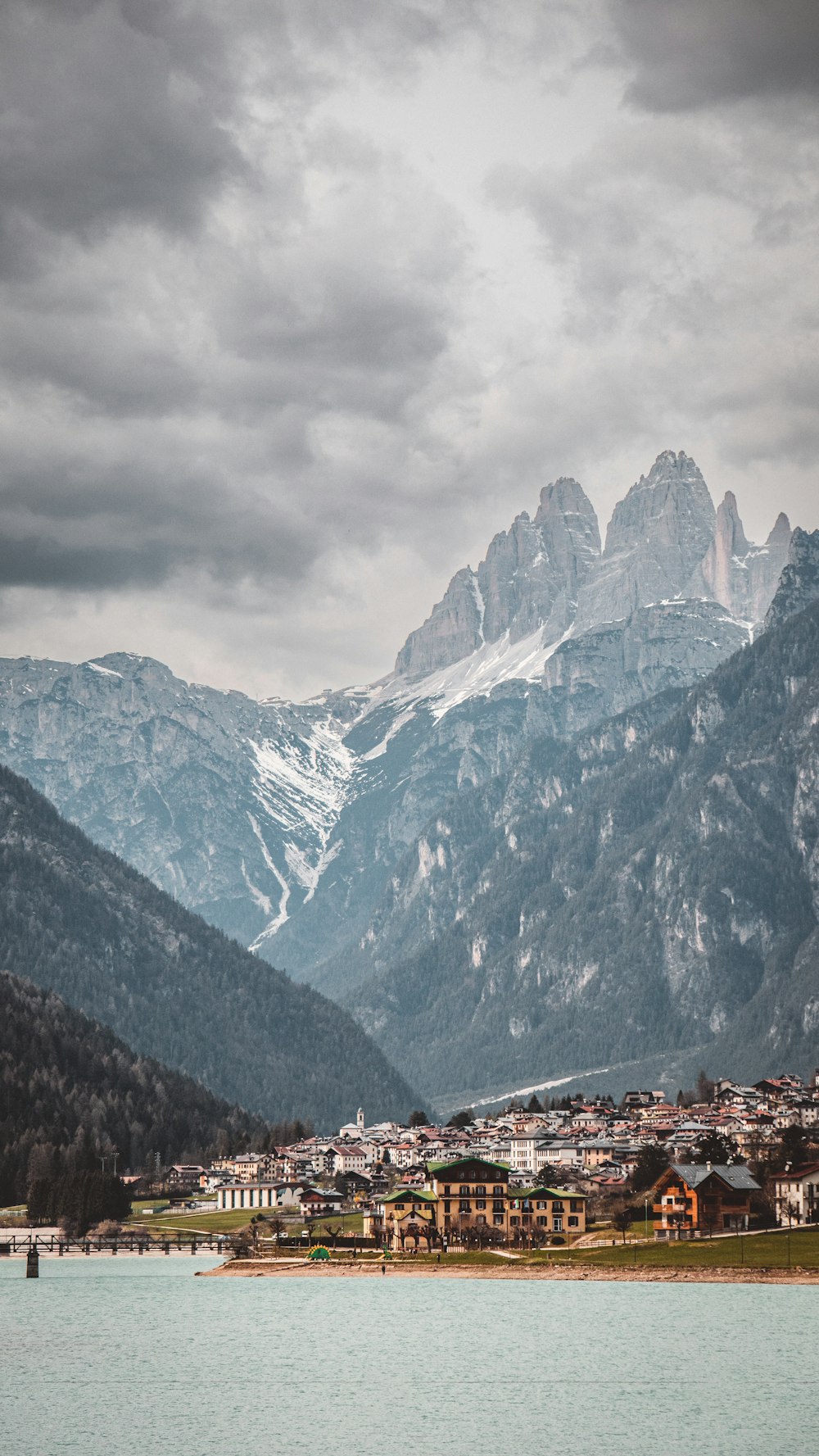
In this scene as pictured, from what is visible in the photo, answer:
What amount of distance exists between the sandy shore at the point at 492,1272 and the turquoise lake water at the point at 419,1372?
4.81ft

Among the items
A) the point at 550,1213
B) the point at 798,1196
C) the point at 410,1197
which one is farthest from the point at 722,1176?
the point at 410,1197

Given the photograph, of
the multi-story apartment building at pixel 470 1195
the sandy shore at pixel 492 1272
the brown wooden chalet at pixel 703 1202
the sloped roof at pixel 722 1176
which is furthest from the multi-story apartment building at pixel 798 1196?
the sandy shore at pixel 492 1272

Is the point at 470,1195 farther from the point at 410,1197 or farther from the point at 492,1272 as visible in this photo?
the point at 492,1272

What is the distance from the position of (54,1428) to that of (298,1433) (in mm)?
11282

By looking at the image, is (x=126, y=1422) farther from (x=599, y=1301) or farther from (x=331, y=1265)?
(x=331, y=1265)

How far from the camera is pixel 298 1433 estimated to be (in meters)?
98.0

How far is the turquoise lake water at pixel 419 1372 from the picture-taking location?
96750 mm

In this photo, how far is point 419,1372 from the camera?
384ft

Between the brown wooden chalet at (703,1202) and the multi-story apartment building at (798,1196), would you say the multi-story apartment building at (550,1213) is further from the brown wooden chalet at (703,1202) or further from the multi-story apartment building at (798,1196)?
the multi-story apartment building at (798,1196)

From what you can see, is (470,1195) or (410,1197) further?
(470,1195)

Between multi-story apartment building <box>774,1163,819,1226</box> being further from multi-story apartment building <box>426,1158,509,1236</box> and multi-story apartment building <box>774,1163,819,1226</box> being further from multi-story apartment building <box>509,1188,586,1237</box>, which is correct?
multi-story apartment building <box>426,1158,509,1236</box>

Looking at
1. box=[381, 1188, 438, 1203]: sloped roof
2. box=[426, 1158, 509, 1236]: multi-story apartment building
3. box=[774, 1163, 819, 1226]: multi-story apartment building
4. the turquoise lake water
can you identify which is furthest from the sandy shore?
box=[774, 1163, 819, 1226]: multi-story apartment building

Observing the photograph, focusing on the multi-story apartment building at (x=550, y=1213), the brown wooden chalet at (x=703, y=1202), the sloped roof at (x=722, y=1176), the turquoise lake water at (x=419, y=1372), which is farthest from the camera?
the multi-story apartment building at (x=550, y=1213)

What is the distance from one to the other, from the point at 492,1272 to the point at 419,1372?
174 ft
